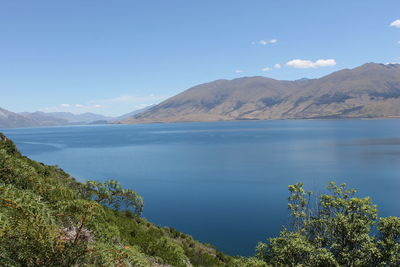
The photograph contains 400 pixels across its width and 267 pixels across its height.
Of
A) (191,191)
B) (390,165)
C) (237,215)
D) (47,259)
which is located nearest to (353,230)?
(47,259)

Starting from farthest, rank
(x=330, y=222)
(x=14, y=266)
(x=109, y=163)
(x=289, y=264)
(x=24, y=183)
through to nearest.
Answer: (x=109, y=163)
(x=330, y=222)
(x=289, y=264)
(x=24, y=183)
(x=14, y=266)

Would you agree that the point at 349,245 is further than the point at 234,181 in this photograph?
No

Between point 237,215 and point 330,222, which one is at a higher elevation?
point 330,222

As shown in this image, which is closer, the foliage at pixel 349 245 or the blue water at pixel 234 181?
the foliage at pixel 349 245

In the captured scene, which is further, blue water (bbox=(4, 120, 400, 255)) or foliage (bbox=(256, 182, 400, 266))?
blue water (bbox=(4, 120, 400, 255))

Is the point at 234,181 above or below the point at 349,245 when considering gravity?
below

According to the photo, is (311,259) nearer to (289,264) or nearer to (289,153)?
(289,264)

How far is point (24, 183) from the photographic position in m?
7.25

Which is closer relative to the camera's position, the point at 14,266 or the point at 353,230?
the point at 14,266

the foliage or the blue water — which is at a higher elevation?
the foliage

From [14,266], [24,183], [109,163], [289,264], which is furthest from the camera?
[109,163]

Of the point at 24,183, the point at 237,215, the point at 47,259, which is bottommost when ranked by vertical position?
the point at 237,215

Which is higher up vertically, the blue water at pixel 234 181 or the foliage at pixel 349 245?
the foliage at pixel 349 245

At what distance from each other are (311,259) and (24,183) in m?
19.4
